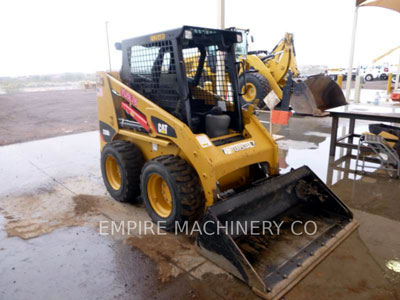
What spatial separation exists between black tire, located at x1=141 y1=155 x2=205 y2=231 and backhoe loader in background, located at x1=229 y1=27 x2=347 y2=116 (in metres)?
6.50

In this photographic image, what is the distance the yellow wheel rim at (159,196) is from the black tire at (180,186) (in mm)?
185

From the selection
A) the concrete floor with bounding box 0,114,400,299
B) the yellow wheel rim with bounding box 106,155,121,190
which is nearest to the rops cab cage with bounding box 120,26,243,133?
the yellow wheel rim with bounding box 106,155,121,190

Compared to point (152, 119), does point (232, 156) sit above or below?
below

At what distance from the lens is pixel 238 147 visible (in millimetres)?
3221

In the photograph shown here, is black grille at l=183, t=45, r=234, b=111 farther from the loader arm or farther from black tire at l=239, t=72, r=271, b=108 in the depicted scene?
the loader arm

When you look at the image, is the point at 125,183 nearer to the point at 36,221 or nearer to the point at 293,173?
the point at 36,221

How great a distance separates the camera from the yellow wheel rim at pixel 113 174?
415 cm

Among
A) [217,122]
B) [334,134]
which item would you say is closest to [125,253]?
[217,122]

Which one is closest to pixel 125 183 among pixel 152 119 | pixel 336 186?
pixel 152 119

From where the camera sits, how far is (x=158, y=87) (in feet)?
11.6

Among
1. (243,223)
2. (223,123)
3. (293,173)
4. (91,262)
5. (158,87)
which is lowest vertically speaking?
(91,262)

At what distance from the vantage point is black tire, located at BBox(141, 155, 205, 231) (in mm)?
2969

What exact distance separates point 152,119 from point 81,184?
205cm

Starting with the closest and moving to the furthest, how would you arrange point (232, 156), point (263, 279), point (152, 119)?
point (263, 279) → point (232, 156) → point (152, 119)
